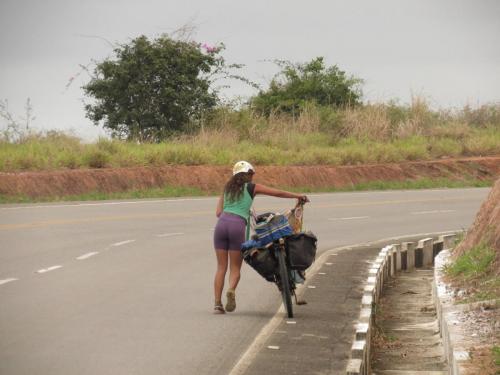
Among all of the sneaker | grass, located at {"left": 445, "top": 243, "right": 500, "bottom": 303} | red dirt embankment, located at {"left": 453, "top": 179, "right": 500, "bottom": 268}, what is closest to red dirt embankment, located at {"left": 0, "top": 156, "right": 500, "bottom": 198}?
red dirt embankment, located at {"left": 453, "top": 179, "right": 500, "bottom": 268}

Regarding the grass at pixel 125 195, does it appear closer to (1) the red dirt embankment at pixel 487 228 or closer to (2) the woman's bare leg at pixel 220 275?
(1) the red dirt embankment at pixel 487 228

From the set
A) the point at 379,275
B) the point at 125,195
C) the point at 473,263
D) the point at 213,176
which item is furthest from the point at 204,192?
the point at 473,263

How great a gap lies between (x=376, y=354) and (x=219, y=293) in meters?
2.62

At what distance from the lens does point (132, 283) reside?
1638cm

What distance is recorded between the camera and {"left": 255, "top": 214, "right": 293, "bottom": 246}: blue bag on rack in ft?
43.9

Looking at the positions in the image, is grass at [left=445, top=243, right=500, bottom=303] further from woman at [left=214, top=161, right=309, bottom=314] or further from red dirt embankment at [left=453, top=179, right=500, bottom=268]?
woman at [left=214, top=161, right=309, bottom=314]

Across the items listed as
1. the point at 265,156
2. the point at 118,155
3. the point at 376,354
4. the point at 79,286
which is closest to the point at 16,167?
the point at 118,155

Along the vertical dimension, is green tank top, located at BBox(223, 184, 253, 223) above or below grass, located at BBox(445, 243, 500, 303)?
above

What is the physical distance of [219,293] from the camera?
1389cm

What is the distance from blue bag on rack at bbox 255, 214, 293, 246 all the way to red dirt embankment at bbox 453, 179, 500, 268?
2441 millimetres

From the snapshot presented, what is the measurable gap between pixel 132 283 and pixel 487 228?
4.74 m

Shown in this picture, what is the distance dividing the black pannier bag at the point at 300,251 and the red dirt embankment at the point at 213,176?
68.4 feet

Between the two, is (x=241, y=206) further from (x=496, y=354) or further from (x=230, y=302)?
(x=496, y=354)

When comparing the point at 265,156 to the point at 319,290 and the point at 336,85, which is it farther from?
the point at 319,290
